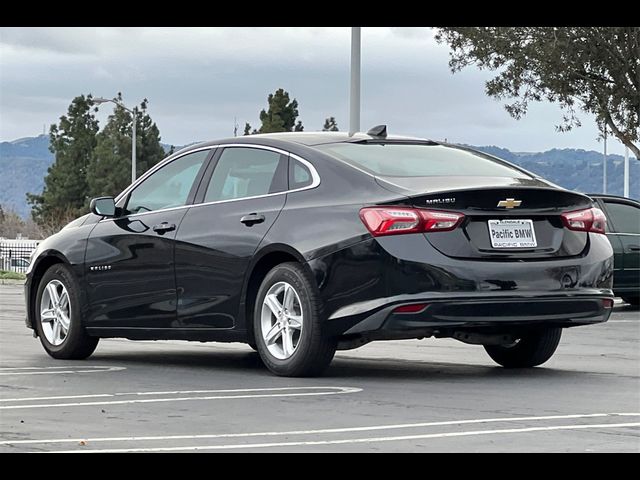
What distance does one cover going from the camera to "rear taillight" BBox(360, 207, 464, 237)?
32.5 ft

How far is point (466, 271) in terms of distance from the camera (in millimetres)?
9938

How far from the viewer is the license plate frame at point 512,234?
33.0 feet

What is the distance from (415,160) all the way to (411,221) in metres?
1.07

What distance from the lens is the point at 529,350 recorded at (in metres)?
11.4

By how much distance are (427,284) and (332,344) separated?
0.79 meters

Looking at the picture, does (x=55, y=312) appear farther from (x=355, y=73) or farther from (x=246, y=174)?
(x=355, y=73)

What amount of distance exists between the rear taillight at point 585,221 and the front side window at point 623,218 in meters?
10.9

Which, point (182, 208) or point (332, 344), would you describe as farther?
point (182, 208)

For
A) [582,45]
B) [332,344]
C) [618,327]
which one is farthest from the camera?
[582,45]

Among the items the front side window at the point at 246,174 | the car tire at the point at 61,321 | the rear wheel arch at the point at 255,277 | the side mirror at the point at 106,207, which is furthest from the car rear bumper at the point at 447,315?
the car tire at the point at 61,321
